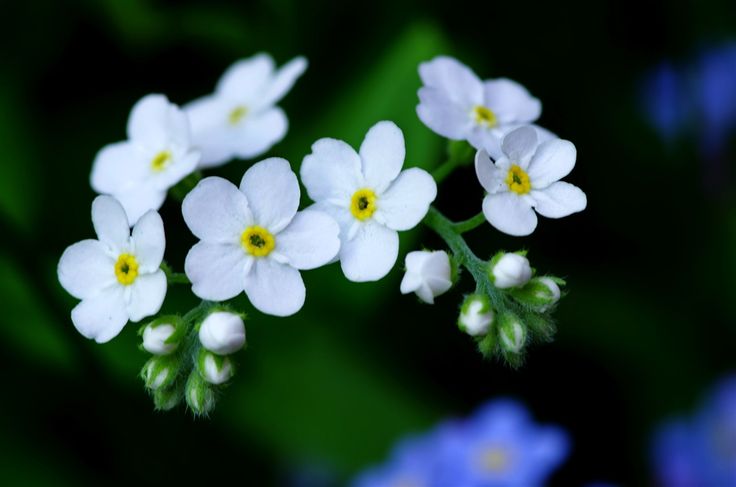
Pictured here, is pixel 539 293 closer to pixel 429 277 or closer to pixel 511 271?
pixel 511 271

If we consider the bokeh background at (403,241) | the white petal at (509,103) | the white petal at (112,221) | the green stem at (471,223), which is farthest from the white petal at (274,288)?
the bokeh background at (403,241)

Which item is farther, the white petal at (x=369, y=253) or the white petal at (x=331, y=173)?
the white petal at (x=331, y=173)

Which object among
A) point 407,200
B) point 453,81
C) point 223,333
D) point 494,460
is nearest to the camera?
point 223,333

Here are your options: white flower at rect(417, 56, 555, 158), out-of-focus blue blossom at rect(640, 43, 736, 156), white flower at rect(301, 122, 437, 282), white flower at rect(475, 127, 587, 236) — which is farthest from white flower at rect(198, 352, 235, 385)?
out-of-focus blue blossom at rect(640, 43, 736, 156)

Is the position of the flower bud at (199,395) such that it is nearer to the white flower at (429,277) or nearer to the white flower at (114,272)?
the white flower at (114,272)

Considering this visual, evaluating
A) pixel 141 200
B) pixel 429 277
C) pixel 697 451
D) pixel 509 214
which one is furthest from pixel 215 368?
pixel 697 451

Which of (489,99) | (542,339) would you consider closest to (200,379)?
(542,339)
